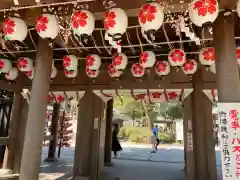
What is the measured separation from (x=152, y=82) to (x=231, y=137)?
11.2 ft

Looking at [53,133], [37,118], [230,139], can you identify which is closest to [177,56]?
[230,139]

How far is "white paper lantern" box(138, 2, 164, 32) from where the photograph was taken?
2.84 m

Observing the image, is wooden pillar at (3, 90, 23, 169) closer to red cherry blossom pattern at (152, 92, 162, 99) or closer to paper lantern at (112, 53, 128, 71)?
paper lantern at (112, 53, 128, 71)

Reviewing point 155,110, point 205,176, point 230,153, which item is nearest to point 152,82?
point 205,176

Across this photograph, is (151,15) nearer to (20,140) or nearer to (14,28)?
(14,28)

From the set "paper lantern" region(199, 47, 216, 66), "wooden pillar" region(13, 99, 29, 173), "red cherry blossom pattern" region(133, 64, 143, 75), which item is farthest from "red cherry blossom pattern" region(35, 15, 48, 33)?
"wooden pillar" region(13, 99, 29, 173)

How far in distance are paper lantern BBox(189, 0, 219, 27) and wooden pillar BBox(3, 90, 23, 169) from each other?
5.97 meters

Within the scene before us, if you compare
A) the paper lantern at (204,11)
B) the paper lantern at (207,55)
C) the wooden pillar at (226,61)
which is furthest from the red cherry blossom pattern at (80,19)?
the paper lantern at (207,55)

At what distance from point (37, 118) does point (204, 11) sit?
2970mm

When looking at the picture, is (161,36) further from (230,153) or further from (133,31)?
(230,153)

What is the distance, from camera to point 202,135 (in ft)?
17.6

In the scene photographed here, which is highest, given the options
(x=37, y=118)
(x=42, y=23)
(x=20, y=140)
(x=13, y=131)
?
(x=42, y=23)

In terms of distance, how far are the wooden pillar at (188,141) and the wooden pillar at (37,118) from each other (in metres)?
3.73

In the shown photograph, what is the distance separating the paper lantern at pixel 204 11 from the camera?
8.45 feet
